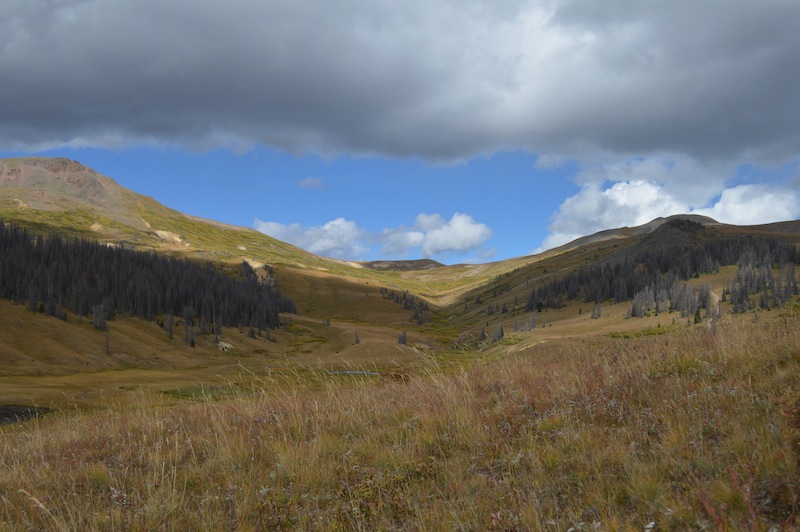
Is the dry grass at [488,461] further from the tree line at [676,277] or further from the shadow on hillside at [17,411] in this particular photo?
the tree line at [676,277]

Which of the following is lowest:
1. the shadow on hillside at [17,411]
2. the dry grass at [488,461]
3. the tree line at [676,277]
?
the shadow on hillside at [17,411]

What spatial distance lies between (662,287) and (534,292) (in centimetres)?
4959

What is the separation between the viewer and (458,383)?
31.5 feet

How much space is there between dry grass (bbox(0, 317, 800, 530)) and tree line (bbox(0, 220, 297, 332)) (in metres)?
107

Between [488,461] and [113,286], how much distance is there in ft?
444

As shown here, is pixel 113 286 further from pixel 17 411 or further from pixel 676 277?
pixel 676 277

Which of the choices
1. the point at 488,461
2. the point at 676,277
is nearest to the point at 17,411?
the point at 488,461

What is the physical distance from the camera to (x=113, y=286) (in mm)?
Result: 118188

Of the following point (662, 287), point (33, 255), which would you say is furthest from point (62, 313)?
point (662, 287)

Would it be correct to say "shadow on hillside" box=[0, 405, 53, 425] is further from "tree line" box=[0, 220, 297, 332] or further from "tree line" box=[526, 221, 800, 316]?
"tree line" box=[526, 221, 800, 316]

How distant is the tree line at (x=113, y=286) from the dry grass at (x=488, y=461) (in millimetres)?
106934

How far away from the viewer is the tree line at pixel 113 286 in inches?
3952

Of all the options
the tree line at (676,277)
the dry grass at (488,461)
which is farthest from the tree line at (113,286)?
the dry grass at (488,461)

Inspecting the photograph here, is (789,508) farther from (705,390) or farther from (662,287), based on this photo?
(662,287)
